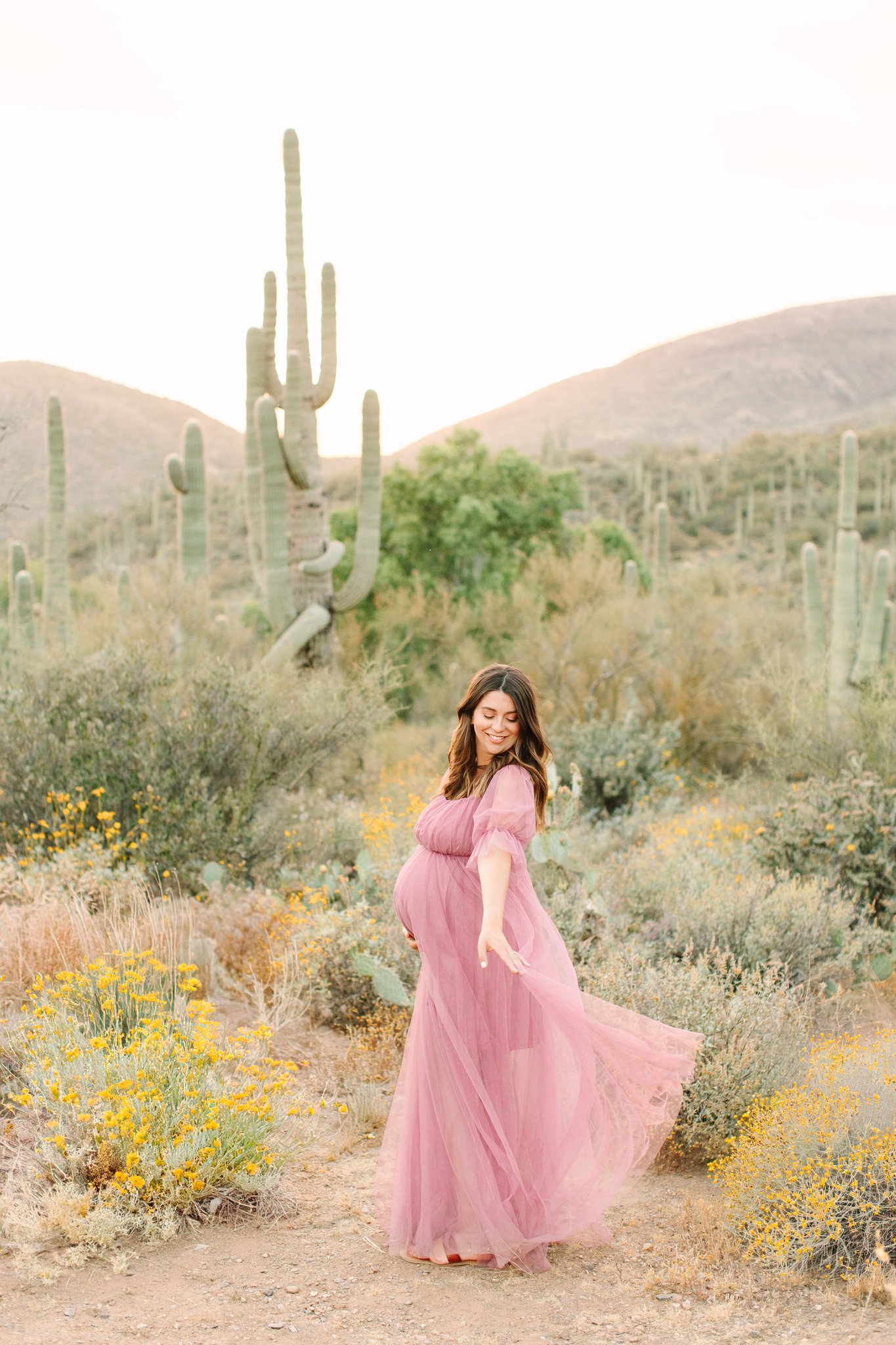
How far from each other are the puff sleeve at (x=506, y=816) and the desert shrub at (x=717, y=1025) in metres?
1.57

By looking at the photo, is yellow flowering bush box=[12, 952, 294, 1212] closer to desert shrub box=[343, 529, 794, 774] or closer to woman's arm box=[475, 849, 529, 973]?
woman's arm box=[475, 849, 529, 973]

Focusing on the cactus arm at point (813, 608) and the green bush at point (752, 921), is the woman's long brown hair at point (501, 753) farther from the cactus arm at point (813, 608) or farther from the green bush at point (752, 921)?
the cactus arm at point (813, 608)

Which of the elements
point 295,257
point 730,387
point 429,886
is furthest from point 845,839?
point 730,387

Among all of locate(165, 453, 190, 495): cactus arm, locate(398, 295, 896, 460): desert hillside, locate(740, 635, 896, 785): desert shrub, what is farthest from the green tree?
locate(398, 295, 896, 460): desert hillside

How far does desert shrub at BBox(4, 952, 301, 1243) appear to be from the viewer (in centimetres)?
385

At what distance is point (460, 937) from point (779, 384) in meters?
104

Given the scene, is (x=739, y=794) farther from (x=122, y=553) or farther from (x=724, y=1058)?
(x=122, y=553)

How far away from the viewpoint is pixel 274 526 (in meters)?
13.2

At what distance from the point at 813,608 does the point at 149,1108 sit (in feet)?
40.2

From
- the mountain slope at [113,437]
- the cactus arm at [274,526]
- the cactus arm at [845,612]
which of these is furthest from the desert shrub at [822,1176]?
the mountain slope at [113,437]

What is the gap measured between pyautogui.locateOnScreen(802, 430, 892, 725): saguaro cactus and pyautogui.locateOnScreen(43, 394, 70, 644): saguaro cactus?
9019 millimetres

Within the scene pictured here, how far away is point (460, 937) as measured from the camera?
369cm

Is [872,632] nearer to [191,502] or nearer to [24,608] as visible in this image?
[191,502]

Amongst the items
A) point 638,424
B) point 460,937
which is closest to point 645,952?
point 460,937
